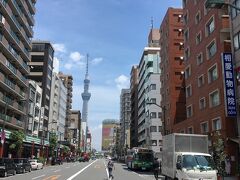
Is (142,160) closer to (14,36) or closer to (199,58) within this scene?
(199,58)

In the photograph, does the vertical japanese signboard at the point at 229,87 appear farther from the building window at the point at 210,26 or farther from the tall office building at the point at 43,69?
the tall office building at the point at 43,69

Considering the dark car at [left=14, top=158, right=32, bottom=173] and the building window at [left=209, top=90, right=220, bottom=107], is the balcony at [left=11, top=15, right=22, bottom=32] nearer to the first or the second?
the dark car at [left=14, top=158, right=32, bottom=173]

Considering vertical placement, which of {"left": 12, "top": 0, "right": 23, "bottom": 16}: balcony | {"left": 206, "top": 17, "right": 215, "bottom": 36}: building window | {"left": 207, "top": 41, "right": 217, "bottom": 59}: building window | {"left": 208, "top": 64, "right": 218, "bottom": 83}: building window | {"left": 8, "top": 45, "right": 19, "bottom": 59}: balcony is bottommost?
{"left": 208, "top": 64, "right": 218, "bottom": 83}: building window

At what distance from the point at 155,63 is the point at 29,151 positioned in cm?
4318

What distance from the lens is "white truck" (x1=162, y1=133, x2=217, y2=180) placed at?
18609 mm

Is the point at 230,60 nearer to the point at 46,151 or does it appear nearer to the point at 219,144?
the point at 219,144

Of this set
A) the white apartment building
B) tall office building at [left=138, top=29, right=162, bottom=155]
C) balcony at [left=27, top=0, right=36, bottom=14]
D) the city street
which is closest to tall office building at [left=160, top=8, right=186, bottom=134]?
tall office building at [left=138, top=29, right=162, bottom=155]

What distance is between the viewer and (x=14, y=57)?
6494cm

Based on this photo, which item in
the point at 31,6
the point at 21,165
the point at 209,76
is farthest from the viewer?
the point at 31,6

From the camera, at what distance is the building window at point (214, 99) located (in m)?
42.4

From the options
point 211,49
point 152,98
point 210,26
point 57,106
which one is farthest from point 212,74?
point 57,106

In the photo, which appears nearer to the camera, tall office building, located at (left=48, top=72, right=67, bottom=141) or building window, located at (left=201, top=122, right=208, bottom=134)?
building window, located at (left=201, top=122, right=208, bottom=134)

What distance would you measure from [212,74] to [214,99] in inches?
134

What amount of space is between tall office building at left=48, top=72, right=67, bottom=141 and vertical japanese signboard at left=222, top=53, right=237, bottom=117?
2892 inches
